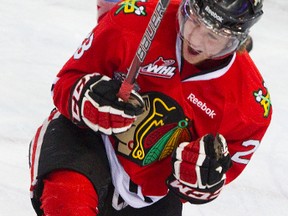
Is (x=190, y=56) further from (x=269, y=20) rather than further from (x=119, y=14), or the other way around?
(x=269, y=20)

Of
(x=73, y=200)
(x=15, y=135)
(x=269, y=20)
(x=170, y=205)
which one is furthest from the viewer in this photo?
(x=269, y=20)

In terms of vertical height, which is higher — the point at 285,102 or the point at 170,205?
the point at 170,205

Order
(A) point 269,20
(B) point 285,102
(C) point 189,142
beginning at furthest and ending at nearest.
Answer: (A) point 269,20 → (B) point 285,102 → (C) point 189,142

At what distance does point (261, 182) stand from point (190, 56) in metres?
0.78

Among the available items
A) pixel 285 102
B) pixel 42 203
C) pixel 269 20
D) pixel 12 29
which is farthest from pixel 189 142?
pixel 269 20

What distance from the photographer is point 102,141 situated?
1.36 m

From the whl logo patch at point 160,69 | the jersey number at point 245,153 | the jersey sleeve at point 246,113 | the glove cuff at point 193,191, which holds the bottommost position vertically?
the glove cuff at point 193,191

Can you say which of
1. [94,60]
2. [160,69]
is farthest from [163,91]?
[94,60]

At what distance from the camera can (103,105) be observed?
117cm

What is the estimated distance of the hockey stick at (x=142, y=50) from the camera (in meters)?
1.14

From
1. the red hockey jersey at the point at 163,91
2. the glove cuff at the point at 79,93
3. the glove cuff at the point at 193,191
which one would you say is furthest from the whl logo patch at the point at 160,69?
the glove cuff at the point at 193,191

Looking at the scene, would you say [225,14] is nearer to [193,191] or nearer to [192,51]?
[192,51]

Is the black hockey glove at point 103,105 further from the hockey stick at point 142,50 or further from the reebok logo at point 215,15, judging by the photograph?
the reebok logo at point 215,15

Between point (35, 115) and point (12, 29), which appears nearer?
point (35, 115)
